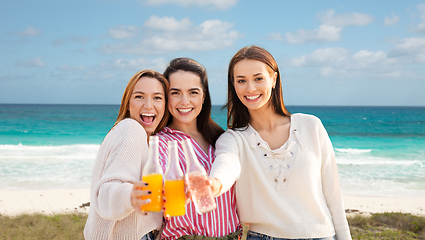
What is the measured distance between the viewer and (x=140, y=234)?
239 centimetres

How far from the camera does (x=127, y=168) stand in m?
2.20

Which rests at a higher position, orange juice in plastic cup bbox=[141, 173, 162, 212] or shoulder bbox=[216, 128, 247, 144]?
shoulder bbox=[216, 128, 247, 144]

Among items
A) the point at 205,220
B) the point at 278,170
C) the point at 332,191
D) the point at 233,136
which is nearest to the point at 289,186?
the point at 278,170

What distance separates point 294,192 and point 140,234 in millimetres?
1288

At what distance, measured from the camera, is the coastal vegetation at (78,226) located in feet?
19.6

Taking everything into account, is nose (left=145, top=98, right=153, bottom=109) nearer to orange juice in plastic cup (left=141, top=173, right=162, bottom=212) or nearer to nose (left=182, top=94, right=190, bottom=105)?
nose (left=182, top=94, right=190, bottom=105)

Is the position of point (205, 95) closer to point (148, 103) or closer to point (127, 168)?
point (148, 103)

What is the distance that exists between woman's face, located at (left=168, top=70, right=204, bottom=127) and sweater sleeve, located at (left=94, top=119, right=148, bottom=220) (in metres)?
0.61

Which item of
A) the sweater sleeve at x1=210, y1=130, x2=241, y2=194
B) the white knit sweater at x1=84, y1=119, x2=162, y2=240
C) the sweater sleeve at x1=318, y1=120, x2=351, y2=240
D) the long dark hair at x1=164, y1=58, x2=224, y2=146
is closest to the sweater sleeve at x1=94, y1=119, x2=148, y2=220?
the white knit sweater at x1=84, y1=119, x2=162, y2=240

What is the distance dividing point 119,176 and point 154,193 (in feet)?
1.70

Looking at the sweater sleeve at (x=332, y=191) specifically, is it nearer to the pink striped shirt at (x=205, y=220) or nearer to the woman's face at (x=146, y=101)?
the pink striped shirt at (x=205, y=220)

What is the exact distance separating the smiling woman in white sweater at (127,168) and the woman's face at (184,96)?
0.09 metres

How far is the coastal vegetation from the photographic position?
5.96 meters

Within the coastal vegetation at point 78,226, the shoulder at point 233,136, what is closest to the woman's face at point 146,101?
the shoulder at point 233,136
